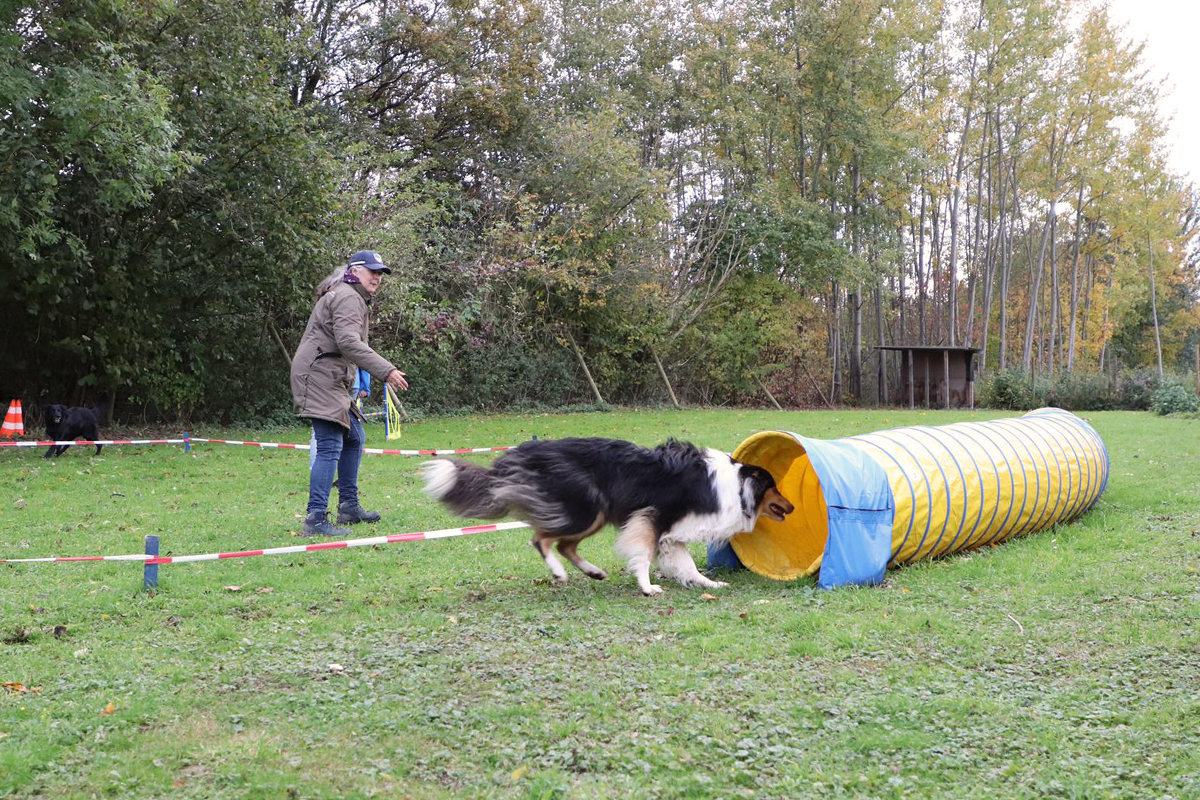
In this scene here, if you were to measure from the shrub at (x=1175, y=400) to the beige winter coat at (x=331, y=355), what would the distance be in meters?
19.4

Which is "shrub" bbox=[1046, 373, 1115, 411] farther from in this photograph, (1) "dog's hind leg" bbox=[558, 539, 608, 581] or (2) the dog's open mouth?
(1) "dog's hind leg" bbox=[558, 539, 608, 581]

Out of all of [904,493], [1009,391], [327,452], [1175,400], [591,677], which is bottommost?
[591,677]

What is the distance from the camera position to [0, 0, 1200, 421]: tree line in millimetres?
14500

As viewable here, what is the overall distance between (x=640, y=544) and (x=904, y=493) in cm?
169

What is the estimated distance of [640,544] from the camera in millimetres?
5539

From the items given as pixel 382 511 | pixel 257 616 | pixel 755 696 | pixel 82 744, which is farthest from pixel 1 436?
pixel 755 696

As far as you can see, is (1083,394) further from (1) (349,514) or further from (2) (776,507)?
(1) (349,514)

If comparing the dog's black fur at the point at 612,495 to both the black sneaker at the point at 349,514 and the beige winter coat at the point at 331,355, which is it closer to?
the beige winter coat at the point at 331,355

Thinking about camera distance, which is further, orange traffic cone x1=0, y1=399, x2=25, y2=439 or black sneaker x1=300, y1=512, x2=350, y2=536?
orange traffic cone x1=0, y1=399, x2=25, y2=439

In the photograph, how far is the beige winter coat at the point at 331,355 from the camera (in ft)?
21.8

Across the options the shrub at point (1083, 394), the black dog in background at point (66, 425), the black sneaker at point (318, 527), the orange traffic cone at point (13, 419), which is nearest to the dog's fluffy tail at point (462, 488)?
the black sneaker at point (318, 527)

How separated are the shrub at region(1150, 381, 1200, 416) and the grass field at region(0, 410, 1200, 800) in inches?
609

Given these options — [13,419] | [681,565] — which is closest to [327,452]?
[681,565]

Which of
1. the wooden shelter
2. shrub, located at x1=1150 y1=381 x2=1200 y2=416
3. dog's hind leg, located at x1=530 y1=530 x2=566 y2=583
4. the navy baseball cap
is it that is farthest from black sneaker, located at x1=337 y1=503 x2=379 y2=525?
the wooden shelter
